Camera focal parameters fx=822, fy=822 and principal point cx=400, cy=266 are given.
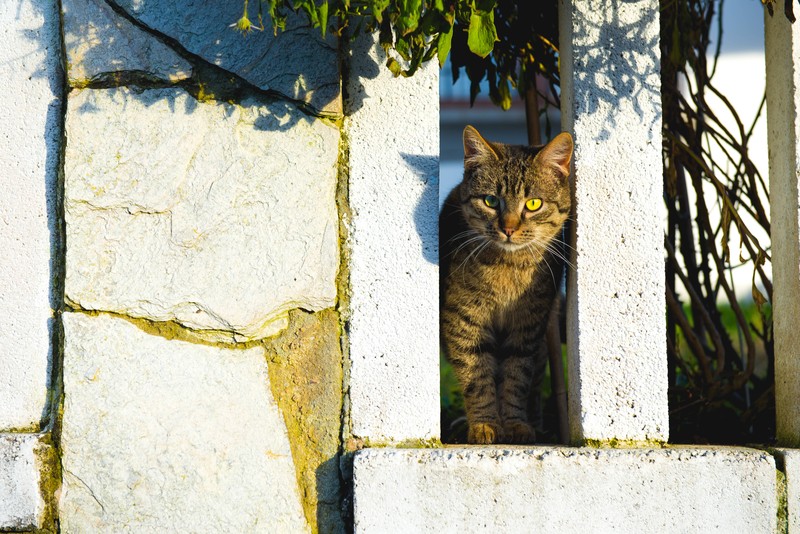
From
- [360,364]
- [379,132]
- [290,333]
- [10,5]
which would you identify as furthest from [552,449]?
[10,5]

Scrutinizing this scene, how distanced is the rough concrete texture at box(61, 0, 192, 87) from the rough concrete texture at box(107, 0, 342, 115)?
1.7 inches

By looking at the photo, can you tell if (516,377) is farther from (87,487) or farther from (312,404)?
(87,487)

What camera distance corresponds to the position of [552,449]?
2135mm

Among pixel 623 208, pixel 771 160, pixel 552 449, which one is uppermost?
pixel 771 160

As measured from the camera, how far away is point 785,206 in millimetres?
2350

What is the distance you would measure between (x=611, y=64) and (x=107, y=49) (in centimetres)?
137

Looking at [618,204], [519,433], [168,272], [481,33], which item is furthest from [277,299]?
[519,433]

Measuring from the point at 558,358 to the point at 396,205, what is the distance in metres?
1.20

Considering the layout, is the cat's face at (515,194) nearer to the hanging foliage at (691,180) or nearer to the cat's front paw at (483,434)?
the hanging foliage at (691,180)

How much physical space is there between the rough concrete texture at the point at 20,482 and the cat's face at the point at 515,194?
155cm

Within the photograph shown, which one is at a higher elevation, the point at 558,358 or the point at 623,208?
the point at 623,208

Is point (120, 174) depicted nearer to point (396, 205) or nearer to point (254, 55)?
point (254, 55)

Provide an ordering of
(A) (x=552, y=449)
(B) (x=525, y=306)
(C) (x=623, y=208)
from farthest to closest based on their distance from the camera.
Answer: (B) (x=525, y=306), (C) (x=623, y=208), (A) (x=552, y=449)

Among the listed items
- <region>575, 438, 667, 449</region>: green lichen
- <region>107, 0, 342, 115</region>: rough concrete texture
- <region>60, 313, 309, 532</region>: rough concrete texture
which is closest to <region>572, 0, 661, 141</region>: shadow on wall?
<region>107, 0, 342, 115</region>: rough concrete texture
